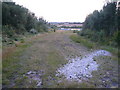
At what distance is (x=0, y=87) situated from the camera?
2.75 meters

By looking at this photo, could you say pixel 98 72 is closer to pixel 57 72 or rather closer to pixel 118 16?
pixel 57 72

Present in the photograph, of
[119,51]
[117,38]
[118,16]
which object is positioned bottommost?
[119,51]

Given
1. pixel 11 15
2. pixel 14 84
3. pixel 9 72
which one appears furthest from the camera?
pixel 11 15

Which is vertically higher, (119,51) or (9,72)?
(119,51)

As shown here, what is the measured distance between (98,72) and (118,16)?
6.97 metres

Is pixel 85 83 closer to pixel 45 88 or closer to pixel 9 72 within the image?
pixel 45 88

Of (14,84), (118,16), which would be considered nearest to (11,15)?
(118,16)

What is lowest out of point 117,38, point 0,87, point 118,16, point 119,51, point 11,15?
point 0,87

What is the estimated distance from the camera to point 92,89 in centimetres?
267

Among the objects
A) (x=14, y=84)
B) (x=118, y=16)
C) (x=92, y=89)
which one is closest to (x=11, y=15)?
(x=118, y=16)

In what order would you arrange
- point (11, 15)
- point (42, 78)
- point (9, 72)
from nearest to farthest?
point (42, 78)
point (9, 72)
point (11, 15)

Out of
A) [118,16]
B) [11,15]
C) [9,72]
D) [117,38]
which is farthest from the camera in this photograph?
[11,15]

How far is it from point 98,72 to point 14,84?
275cm

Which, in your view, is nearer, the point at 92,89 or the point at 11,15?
the point at 92,89
